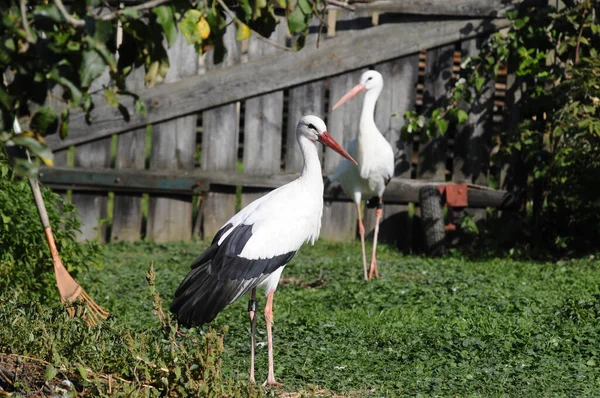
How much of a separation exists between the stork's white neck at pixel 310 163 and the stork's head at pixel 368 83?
9.21ft

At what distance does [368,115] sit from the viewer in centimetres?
878

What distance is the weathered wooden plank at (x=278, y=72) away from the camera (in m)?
9.32

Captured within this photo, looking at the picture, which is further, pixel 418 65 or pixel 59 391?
pixel 418 65

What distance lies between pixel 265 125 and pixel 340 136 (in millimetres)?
805

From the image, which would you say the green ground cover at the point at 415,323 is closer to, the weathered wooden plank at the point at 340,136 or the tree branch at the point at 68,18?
the weathered wooden plank at the point at 340,136

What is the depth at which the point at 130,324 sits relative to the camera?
21.1 ft

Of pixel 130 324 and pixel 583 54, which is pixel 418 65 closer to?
pixel 583 54

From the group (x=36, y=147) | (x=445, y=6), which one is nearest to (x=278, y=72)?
(x=445, y=6)

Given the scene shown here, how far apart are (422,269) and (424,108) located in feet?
6.69

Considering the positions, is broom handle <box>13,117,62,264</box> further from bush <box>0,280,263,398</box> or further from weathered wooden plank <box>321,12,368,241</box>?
weathered wooden plank <box>321,12,368,241</box>

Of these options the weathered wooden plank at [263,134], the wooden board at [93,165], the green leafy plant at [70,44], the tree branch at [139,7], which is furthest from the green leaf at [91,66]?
the wooden board at [93,165]

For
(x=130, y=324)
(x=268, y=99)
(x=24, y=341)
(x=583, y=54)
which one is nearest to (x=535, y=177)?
(x=583, y=54)

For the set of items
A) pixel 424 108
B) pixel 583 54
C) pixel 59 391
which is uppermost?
pixel 583 54

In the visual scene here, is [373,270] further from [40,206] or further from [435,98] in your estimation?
[40,206]
